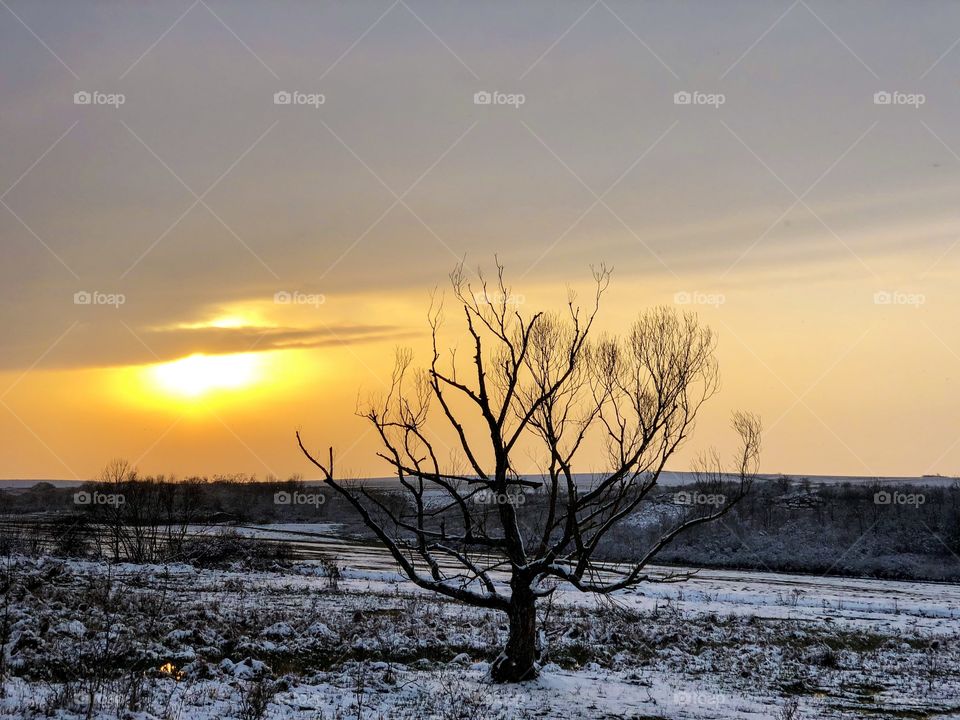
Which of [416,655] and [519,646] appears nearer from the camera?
[519,646]

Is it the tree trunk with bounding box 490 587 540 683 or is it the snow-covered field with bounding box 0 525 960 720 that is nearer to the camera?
the snow-covered field with bounding box 0 525 960 720

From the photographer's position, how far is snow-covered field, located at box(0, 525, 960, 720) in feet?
41.7

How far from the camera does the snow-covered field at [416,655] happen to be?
12.7 meters

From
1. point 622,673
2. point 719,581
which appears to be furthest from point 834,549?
point 622,673

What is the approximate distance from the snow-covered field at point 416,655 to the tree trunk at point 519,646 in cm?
35

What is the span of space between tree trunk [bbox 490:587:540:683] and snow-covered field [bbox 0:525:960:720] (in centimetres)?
35

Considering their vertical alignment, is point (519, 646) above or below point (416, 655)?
above

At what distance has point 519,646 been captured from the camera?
15.3m

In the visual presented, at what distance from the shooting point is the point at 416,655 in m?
18.5

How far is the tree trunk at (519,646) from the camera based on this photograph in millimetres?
15117

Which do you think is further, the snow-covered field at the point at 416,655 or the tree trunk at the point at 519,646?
the tree trunk at the point at 519,646

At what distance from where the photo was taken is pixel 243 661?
15070 mm

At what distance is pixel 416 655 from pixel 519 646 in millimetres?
4122

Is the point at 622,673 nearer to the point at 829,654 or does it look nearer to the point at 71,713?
the point at 829,654
